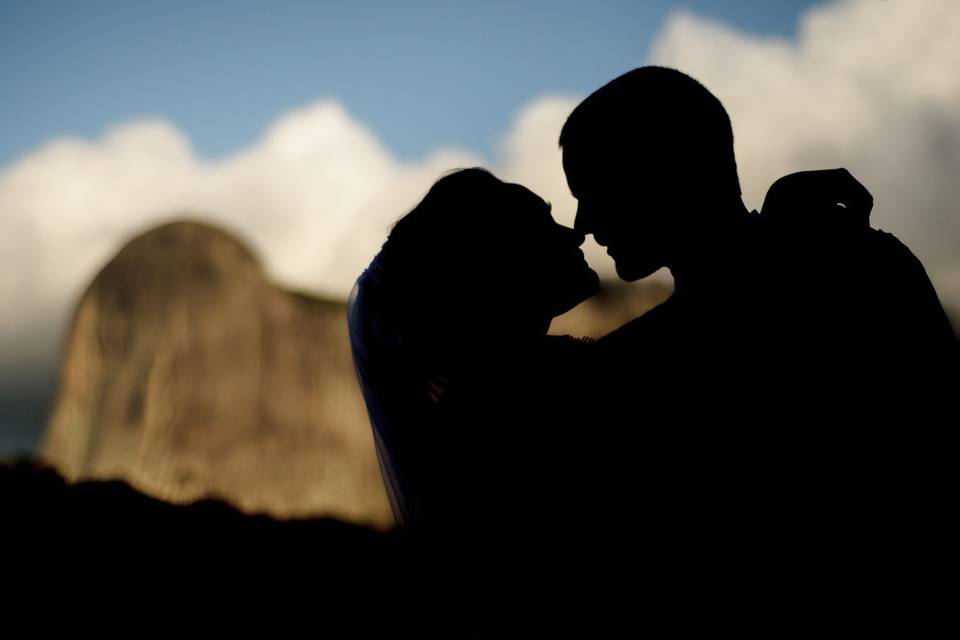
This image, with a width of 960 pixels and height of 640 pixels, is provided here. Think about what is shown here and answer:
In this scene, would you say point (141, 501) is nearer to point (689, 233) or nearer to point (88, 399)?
point (689, 233)

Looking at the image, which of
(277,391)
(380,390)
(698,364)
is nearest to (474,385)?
(380,390)

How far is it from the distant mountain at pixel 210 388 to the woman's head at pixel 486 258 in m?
5.92

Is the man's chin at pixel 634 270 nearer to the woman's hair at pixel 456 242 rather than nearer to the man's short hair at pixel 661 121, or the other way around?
the man's short hair at pixel 661 121

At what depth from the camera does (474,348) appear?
3.55 feet

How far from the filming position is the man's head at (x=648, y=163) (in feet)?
4.22

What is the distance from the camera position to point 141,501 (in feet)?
4.90

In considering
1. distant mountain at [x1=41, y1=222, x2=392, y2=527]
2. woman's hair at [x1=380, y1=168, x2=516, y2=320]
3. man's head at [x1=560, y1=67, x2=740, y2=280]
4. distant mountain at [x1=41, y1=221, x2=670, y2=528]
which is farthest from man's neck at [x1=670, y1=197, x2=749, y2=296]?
distant mountain at [x1=41, y1=222, x2=392, y2=527]

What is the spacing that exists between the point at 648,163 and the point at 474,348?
54cm

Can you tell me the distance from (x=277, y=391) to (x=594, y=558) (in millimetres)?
7817

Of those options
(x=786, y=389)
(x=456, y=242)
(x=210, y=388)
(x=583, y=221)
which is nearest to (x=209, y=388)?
(x=210, y=388)

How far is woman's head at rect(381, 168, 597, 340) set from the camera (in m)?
1.11

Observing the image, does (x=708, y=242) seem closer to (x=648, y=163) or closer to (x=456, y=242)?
(x=648, y=163)

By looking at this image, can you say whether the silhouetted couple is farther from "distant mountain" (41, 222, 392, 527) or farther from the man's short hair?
"distant mountain" (41, 222, 392, 527)

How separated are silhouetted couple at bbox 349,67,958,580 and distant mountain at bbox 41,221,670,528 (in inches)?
233
